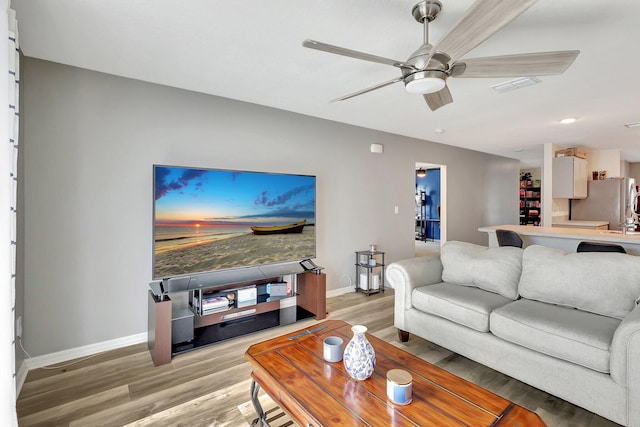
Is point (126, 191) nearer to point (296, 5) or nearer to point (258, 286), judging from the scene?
point (258, 286)

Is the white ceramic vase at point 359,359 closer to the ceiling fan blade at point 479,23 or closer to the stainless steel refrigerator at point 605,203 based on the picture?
the ceiling fan blade at point 479,23

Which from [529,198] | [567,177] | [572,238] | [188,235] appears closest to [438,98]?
[188,235]

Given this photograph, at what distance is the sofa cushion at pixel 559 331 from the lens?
1.67m

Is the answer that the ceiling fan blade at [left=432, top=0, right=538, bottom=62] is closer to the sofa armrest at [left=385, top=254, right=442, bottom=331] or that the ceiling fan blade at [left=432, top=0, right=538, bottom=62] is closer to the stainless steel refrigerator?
the sofa armrest at [left=385, top=254, right=442, bottom=331]

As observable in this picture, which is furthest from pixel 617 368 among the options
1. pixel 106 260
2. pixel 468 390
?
pixel 106 260

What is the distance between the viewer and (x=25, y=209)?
2250 mm

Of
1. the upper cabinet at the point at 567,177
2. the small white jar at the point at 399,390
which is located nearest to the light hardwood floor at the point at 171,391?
the small white jar at the point at 399,390

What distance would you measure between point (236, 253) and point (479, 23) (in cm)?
250

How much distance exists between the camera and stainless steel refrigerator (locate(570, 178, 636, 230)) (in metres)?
5.42

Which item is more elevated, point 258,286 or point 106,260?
point 106,260

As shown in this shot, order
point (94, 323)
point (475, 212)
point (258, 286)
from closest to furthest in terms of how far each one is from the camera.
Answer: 1. point (94, 323)
2. point (258, 286)
3. point (475, 212)

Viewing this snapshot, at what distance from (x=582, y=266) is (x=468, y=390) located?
1.45m

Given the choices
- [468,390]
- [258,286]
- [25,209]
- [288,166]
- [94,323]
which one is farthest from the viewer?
[288,166]

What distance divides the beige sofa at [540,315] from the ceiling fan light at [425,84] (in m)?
1.48
